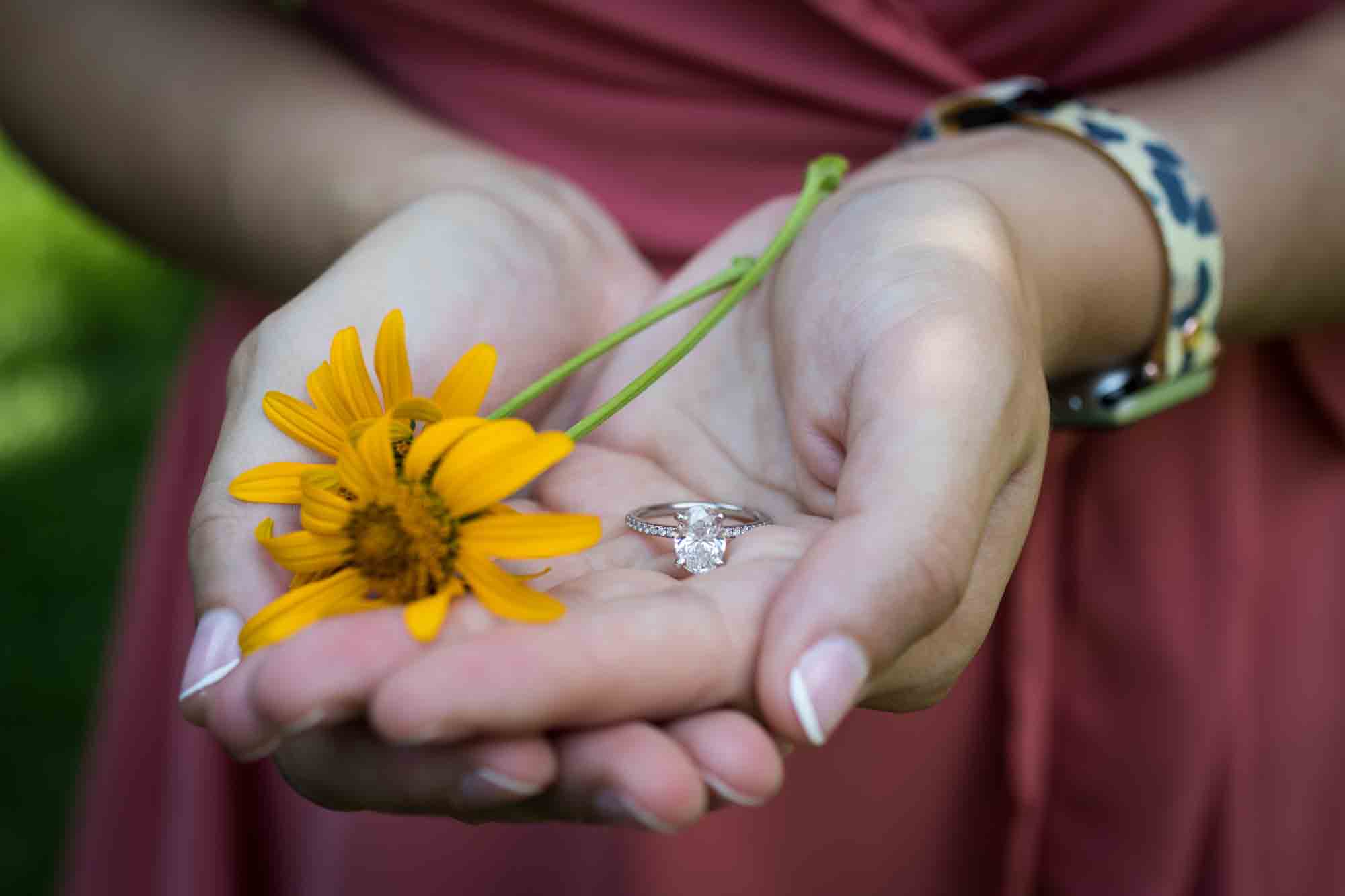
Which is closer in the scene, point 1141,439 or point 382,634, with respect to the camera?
point 382,634

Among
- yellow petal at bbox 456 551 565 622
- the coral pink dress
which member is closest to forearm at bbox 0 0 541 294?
the coral pink dress

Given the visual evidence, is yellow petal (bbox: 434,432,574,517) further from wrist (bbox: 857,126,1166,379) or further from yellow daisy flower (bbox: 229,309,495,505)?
wrist (bbox: 857,126,1166,379)

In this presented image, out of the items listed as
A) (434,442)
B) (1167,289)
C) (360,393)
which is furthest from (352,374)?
(1167,289)

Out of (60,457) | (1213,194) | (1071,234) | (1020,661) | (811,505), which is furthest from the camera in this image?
(60,457)

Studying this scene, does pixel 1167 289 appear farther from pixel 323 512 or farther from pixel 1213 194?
pixel 323 512

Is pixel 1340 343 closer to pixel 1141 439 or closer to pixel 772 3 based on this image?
pixel 1141 439

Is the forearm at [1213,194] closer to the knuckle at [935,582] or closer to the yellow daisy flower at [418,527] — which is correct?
the knuckle at [935,582]

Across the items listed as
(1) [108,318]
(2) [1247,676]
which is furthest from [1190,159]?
(1) [108,318]

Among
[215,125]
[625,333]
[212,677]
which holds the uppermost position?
[215,125]

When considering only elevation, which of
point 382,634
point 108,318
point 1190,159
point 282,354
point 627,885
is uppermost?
point 108,318
